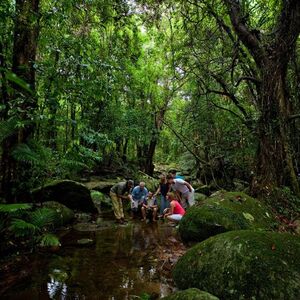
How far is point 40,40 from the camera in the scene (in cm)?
721

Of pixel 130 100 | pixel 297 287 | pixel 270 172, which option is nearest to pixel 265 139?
pixel 270 172

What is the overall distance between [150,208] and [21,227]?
217 inches

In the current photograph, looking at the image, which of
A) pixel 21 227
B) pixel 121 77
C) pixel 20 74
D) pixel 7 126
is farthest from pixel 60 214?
pixel 121 77

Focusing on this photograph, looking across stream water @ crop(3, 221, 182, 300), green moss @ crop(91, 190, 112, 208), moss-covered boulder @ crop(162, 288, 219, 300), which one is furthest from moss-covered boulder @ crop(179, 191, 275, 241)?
green moss @ crop(91, 190, 112, 208)

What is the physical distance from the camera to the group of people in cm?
937

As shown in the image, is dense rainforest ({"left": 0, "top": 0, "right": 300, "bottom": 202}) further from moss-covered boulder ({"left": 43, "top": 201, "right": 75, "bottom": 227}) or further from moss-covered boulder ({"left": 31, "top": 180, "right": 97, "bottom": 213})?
moss-covered boulder ({"left": 43, "top": 201, "right": 75, "bottom": 227})

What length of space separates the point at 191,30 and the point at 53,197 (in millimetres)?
7530

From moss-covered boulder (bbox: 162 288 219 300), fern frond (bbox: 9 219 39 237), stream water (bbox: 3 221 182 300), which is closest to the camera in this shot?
moss-covered boulder (bbox: 162 288 219 300)

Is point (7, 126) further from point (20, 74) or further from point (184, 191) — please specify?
point (184, 191)

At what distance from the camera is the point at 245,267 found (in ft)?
12.1

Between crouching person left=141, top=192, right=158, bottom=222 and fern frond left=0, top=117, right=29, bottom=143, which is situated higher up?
fern frond left=0, top=117, right=29, bottom=143

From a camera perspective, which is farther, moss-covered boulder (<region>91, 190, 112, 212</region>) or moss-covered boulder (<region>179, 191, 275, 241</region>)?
moss-covered boulder (<region>91, 190, 112, 212</region>)

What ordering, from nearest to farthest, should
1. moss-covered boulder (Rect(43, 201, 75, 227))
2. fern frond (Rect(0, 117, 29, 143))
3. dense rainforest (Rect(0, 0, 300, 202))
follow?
fern frond (Rect(0, 117, 29, 143)) < dense rainforest (Rect(0, 0, 300, 202)) < moss-covered boulder (Rect(43, 201, 75, 227))

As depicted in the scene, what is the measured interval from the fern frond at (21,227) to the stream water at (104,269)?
1.70 ft
